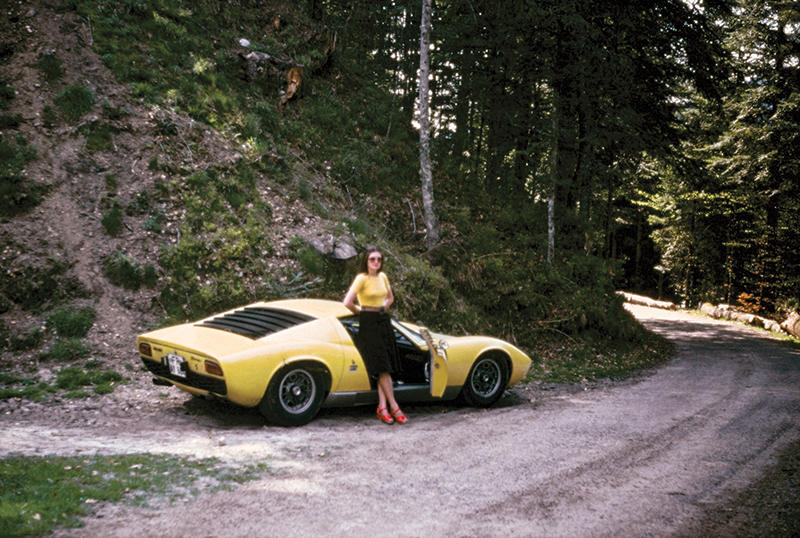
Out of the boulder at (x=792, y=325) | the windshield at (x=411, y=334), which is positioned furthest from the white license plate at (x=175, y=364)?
the boulder at (x=792, y=325)

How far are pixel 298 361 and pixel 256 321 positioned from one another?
78 cm

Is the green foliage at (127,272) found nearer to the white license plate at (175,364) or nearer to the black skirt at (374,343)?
the white license plate at (175,364)

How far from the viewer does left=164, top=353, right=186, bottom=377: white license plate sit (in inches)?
217

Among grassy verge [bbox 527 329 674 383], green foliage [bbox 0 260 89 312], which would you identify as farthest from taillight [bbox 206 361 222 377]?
grassy verge [bbox 527 329 674 383]

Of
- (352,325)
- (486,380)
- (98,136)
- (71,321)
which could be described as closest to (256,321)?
(352,325)

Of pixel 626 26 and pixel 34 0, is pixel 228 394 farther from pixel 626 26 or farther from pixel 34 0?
pixel 626 26

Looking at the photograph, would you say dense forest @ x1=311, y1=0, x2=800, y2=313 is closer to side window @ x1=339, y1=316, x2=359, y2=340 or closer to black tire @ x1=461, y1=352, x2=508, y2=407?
black tire @ x1=461, y1=352, x2=508, y2=407

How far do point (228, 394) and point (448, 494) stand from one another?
240cm

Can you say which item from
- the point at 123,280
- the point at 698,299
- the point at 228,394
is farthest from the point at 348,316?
the point at 698,299

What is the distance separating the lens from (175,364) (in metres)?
5.56

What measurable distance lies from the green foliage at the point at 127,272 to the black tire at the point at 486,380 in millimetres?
5305

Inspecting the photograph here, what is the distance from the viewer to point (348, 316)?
6.46 meters

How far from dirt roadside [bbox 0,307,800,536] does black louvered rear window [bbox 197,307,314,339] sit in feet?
3.24

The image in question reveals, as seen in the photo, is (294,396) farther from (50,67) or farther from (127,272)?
(50,67)
